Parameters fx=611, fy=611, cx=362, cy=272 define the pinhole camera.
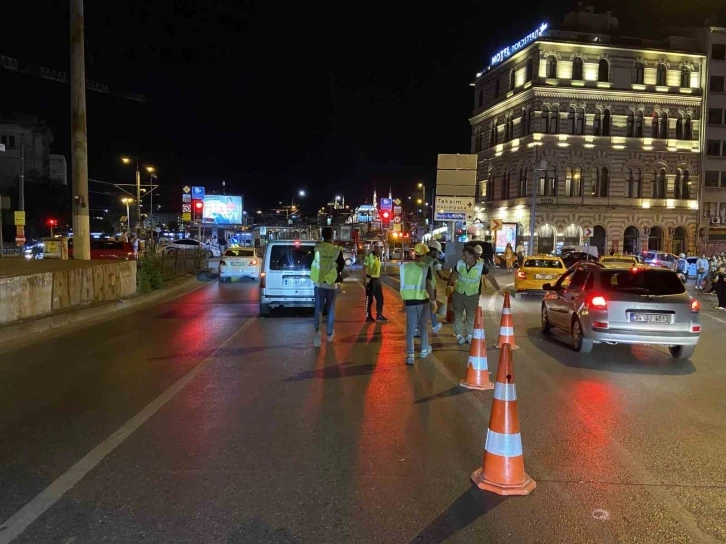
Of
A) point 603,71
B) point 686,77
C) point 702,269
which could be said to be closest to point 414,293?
point 702,269

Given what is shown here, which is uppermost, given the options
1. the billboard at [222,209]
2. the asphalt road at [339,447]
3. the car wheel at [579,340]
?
the billboard at [222,209]

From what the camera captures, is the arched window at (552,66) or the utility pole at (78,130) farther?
the arched window at (552,66)

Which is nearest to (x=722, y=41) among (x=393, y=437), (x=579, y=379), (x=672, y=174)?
(x=672, y=174)

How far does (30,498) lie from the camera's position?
4.23 meters

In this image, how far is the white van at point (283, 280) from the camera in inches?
557

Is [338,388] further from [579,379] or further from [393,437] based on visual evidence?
[579,379]

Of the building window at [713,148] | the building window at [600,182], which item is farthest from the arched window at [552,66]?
the building window at [713,148]

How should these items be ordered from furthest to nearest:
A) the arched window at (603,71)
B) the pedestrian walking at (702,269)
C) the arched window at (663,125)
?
the arched window at (663,125) → the arched window at (603,71) → the pedestrian walking at (702,269)

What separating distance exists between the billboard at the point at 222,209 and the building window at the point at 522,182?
25345 millimetres

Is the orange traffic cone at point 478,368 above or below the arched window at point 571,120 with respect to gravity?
below

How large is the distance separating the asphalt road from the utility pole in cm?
790

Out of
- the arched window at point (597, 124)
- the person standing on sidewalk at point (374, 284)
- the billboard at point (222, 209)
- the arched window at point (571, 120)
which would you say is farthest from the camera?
the billboard at point (222, 209)

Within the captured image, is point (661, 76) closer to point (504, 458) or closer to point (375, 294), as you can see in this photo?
point (375, 294)

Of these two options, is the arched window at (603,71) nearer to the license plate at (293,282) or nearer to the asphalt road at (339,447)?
the license plate at (293,282)
